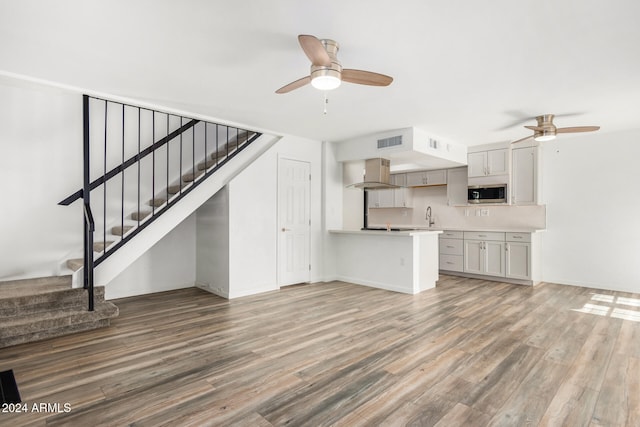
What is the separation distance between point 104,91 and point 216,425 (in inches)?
139

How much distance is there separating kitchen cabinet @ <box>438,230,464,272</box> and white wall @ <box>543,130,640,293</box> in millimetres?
1415

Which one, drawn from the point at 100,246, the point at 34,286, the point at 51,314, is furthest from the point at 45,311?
the point at 100,246

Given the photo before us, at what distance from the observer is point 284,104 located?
4.14 metres

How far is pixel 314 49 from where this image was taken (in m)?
2.33

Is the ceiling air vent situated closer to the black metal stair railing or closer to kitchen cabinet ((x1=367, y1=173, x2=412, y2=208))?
the black metal stair railing

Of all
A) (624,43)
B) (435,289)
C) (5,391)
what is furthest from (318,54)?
(435,289)

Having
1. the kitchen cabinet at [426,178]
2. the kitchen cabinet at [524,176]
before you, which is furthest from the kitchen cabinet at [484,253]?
the kitchen cabinet at [426,178]

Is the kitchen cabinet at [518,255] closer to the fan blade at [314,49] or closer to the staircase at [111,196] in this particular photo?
the staircase at [111,196]

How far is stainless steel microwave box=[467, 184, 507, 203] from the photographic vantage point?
6.23 meters

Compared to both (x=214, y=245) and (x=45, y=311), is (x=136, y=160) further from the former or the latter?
(x=45, y=311)

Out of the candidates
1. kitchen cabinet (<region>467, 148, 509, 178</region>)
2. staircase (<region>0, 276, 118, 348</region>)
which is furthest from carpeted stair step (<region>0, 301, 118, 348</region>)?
kitchen cabinet (<region>467, 148, 509, 178</region>)

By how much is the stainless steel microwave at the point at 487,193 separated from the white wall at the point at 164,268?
5.20 metres

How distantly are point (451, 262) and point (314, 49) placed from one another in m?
5.49

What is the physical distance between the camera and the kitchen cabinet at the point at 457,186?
6969mm
